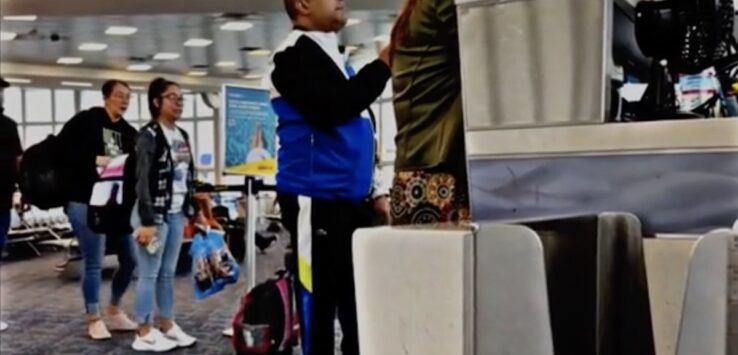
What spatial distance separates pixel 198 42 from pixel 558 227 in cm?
1064

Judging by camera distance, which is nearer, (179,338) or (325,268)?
(325,268)

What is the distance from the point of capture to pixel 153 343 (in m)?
4.18

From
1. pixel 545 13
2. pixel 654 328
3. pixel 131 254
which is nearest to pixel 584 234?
pixel 654 328

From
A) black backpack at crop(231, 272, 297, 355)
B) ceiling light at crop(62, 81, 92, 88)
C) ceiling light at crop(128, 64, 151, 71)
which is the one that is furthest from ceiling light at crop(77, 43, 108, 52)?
black backpack at crop(231, 272, 297, 355)

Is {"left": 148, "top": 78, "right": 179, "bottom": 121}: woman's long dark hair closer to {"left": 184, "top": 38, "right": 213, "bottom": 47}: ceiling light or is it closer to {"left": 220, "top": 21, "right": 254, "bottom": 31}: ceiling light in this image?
{"left": 220, "top": 21, "right": 254, "bottom": 31}: ceiling light

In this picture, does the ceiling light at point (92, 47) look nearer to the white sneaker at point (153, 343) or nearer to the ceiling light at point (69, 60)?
the ceiling light at point (69, 60)

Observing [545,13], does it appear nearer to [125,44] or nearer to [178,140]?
[178,140]

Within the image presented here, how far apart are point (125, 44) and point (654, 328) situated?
431 inches

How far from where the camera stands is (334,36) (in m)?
1.84

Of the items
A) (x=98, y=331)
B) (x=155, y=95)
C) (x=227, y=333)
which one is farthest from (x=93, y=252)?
(x=155, y=95)

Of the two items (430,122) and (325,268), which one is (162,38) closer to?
(325,268)

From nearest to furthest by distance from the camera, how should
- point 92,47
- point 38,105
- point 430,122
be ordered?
point 430,122 → point 92,47 → point 38,105

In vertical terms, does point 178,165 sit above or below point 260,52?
below

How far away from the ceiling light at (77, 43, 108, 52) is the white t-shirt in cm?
791
